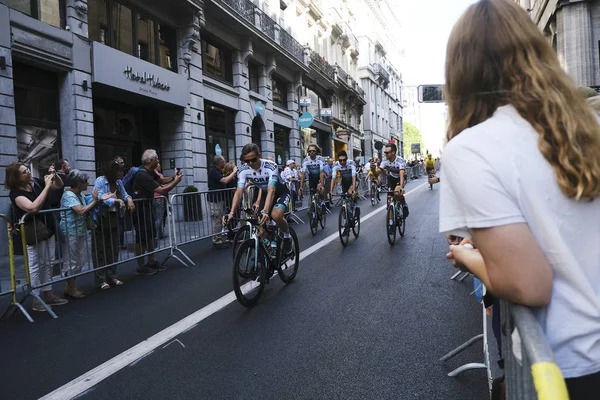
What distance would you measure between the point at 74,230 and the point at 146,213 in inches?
62.4

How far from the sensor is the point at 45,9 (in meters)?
11.2

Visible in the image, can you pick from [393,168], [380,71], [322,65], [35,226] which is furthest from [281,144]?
[380,71]

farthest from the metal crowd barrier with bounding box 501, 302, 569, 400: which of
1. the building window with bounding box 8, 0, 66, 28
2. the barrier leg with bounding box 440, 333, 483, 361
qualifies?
the building window with bounding box 8, 0, 66, 28

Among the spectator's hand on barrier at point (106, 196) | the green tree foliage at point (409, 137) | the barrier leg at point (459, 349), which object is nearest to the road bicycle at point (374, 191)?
the spectator's hand on barrier at point (106, 196)

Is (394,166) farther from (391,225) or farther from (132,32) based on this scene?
(132,32)

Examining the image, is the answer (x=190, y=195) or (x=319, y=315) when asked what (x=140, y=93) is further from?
(x=319, y=315)

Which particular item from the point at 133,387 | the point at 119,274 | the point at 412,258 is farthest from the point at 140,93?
the point at 133,387

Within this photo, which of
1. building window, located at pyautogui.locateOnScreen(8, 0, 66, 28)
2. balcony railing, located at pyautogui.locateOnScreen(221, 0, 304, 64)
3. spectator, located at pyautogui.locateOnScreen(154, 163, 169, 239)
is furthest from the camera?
balcony railing, located at pyautogui.locateOnScreen(221, 0, 304, 64)

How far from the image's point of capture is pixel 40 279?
5.68m

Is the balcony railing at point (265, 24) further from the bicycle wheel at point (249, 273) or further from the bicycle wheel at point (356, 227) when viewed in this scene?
the bicycle wheel at point (249, 273)

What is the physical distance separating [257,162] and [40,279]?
2.94m

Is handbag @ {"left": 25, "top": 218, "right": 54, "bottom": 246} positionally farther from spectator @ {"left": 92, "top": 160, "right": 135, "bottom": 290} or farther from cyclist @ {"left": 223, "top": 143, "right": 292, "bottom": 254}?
cyclist @ {"left": 223, "top": 143, "right": 292, "bottom": 254}

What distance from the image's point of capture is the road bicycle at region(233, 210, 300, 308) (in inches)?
201

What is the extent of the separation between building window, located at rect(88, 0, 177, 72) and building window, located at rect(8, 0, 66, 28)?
1058 millimetres
